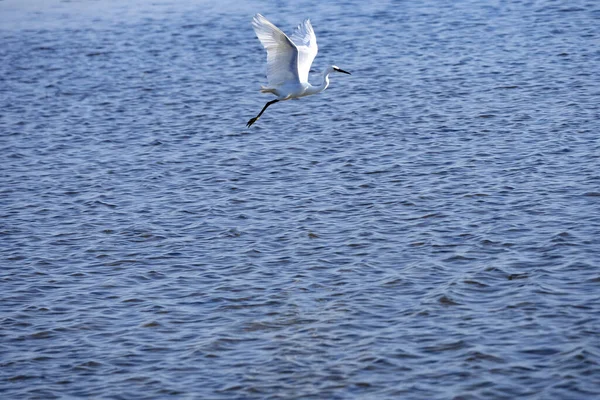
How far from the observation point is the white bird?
1101cm

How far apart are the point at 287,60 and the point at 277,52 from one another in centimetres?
19

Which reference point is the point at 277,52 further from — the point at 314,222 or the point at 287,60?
the point at 314,222

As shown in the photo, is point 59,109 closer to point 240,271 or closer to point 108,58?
point 108,58

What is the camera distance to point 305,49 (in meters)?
12.2

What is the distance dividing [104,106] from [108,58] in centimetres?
373

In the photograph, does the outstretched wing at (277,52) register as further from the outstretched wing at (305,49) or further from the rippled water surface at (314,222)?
the rippled water surface at (314,222)

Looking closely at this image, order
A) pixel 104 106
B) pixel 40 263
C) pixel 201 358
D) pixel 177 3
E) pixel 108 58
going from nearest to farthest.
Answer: pixel 201 358, pixel 40 263, pixel 104 106, pixel 108 58, pixel 177 3

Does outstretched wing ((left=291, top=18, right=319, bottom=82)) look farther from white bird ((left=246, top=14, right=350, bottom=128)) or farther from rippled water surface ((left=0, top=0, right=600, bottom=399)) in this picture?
rippled water surface ((left=0, top=0, right=600, bottom=399))

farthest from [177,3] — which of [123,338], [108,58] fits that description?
[123,338]

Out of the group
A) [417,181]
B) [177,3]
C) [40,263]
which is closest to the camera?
[40,263]

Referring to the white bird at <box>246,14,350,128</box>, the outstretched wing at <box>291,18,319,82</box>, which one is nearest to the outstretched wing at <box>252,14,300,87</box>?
the white bird at <box>246,14,350,128</box>

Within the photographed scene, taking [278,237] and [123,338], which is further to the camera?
[278,237]

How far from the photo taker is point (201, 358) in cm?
861

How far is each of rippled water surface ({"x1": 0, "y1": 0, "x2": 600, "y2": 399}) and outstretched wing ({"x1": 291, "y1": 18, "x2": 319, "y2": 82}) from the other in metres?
1.55
